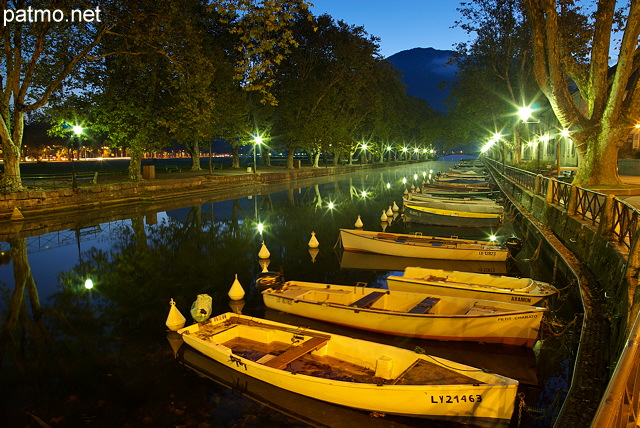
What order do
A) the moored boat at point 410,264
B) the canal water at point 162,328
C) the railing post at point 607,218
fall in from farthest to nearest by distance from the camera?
the moored boat at point 410,264
the railing post at point 607,218
the canal water at point 162,328

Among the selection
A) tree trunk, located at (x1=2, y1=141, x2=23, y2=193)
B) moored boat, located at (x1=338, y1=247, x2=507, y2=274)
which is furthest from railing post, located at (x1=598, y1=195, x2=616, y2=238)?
tree trunk, located at (x1=2, y1=141, x2=23, y2=193)

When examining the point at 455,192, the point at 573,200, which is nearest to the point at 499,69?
the point at 455,192

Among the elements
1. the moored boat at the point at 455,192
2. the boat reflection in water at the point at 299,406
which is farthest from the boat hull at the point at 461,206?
the boat reflection in water at the point at 299,406

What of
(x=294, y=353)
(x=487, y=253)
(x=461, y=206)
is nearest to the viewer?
(x=294, y=353)

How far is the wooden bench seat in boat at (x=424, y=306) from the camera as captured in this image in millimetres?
9164

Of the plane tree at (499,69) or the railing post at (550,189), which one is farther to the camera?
the plane tree at (499,69)

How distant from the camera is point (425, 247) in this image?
15906mm

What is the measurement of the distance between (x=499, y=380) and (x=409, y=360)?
4.66ft

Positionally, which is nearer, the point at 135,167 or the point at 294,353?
the point at 294,353

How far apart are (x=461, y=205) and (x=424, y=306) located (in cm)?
1717

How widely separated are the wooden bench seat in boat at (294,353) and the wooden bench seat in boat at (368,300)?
2.02m

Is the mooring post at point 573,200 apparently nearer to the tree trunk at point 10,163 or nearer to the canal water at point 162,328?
the canal water at point 162,328

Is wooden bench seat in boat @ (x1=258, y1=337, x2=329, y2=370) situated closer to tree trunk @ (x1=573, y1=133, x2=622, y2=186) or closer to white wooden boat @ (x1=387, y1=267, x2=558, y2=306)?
white wooden boat @ (x1=387, y1=267, x2=558, y2=306)

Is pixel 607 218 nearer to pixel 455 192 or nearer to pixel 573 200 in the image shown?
pixel 573 200
